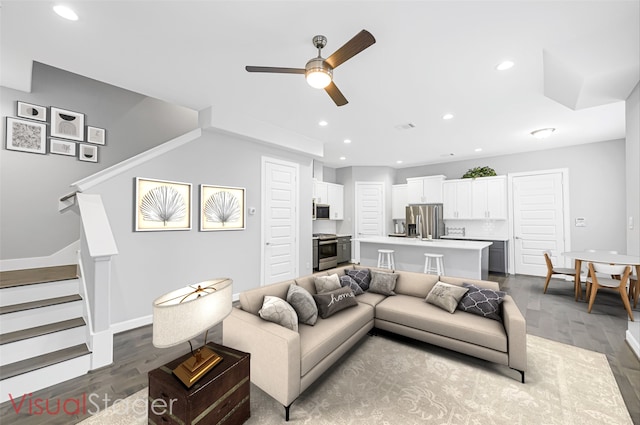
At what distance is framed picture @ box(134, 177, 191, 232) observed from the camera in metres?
3.35

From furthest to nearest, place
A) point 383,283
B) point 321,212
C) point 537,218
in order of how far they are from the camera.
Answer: point 321,212 → point 537,218 → point 383,283

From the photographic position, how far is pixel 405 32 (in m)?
2.19

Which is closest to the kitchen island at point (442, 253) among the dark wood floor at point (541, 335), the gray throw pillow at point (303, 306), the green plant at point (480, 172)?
the dark wood floor at point (541, 335)

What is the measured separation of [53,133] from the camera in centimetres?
349

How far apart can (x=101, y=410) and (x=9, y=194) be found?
10.2 feet

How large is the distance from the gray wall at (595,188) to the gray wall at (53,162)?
8.49 meters

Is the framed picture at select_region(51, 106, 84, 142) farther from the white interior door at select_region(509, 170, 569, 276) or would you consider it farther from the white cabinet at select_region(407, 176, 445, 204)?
the white interior door at select_region(509, 170, 569, 276)

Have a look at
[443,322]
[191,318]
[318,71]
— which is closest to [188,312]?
[191,318]

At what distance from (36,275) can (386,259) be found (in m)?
5.35

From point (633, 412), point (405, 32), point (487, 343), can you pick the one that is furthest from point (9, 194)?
point (633, 412)

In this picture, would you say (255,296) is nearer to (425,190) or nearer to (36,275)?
(36,275)

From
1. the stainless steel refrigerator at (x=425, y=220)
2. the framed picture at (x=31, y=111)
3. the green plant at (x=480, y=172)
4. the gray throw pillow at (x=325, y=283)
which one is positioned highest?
the framed picture at (x=31, y=111)

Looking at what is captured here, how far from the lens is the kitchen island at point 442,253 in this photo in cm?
455

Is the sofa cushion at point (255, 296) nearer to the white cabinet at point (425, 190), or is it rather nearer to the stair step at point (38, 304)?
the stair step at point (38, 304)
